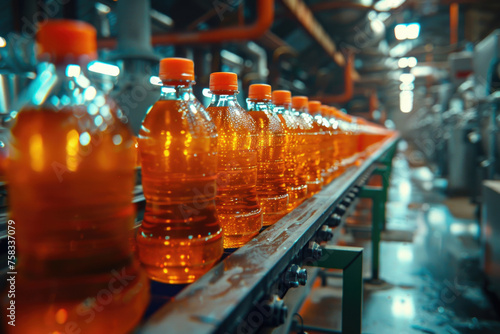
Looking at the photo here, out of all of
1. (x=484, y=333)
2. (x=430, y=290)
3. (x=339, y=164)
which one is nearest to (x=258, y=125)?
(x=339, y=164)

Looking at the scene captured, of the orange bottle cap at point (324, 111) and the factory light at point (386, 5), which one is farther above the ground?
the factory light at point (386, 5)

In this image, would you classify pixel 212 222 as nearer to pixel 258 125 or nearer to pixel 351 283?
pixel 258 125

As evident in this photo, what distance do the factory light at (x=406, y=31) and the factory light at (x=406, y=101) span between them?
12.2 metres

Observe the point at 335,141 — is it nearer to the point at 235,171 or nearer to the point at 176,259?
the point at 235,171

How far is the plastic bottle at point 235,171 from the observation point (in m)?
0.98

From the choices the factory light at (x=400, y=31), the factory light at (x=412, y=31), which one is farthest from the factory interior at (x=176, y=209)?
the factory light at (x=412, y=31)

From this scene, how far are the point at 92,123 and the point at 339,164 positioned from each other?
1.99 m

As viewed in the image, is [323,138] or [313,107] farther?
[323,138]

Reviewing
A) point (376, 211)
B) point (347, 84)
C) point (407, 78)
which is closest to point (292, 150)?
point (376, 211)

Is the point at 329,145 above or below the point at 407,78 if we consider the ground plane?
below

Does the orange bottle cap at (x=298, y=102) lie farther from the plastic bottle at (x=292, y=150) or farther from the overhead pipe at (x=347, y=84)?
the overhead pipe at (x=347, y=84)

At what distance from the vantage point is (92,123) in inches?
23.3

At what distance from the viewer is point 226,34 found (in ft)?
11.1

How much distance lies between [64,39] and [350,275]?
120cm
